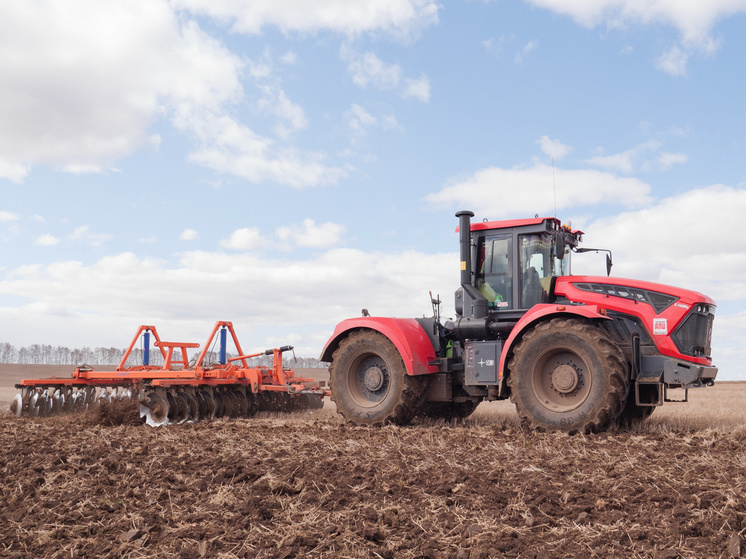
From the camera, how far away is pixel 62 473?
6984 millimetres

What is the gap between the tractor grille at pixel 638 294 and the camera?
8984 millimetres

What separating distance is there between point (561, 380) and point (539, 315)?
891 mm

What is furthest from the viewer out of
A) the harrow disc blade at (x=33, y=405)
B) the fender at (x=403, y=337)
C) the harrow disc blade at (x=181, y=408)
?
the harrow disc blade at (x=33, y=405)

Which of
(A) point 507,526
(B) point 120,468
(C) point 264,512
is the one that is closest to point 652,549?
(A) point 507,526

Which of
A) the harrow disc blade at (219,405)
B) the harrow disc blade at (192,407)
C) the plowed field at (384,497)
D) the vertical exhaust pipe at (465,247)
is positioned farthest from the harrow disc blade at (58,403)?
the vertical exhaust pipe at (465,247)

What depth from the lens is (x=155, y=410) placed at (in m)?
12.3

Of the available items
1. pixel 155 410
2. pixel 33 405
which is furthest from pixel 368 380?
pixel 33 405

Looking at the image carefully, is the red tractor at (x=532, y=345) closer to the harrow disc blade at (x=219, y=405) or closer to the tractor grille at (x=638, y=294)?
the tractor grille at (x=638, y=294)

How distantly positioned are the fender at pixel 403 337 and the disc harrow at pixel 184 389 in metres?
2.83

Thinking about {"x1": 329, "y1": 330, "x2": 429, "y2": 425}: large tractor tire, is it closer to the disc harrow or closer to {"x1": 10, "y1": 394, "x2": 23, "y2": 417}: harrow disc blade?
the disc harrow

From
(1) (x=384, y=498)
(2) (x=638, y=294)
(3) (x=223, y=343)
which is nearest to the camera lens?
(1) (x=384, y=498)

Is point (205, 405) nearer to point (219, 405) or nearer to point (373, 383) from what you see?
point (219, 405)

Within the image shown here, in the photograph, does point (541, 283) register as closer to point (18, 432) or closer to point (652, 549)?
point (652, 549)

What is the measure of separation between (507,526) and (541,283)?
17.7ft
